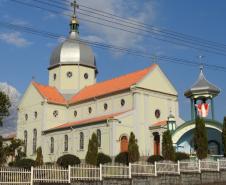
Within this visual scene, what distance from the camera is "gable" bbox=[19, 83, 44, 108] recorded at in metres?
→ 54.4

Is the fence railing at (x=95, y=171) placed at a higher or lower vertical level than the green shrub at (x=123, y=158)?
lower

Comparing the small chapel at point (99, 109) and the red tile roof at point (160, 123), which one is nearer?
the small chapel at point (99, 109)

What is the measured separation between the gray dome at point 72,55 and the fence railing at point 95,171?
32608mm

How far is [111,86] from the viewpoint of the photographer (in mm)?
50781

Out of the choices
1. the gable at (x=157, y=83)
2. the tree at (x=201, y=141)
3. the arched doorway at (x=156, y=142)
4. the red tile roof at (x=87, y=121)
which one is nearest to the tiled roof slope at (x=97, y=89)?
the gable at (x=157, y=83)

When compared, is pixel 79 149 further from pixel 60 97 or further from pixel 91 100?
pixel 60 97

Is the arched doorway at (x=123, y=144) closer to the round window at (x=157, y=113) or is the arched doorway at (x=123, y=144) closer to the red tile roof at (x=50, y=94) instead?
the round window at (x=157, y=113)

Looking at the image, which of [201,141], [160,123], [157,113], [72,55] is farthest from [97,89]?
[201,141]

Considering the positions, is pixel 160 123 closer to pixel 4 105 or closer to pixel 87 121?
pixel 87 121

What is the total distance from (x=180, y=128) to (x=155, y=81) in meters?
10.1

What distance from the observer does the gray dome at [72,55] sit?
56688mm

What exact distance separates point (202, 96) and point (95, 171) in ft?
70.6

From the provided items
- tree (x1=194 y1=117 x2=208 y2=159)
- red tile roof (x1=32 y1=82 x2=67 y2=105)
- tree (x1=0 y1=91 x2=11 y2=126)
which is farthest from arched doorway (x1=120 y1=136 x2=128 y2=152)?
tree (x1=0 y1=91 x2=11 y2=126)

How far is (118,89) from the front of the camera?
47.6 metres
